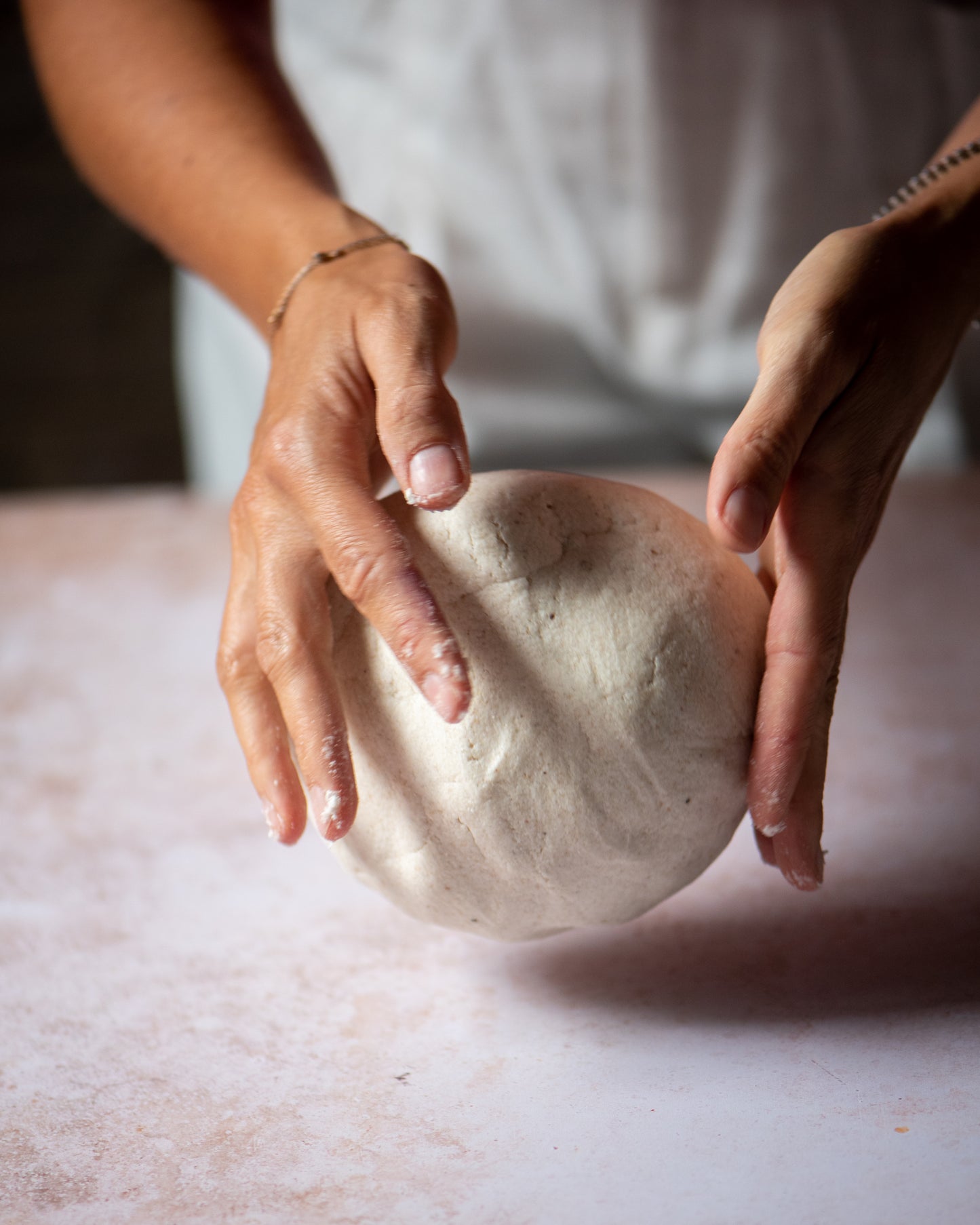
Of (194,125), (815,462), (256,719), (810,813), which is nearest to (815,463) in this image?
(815,462)

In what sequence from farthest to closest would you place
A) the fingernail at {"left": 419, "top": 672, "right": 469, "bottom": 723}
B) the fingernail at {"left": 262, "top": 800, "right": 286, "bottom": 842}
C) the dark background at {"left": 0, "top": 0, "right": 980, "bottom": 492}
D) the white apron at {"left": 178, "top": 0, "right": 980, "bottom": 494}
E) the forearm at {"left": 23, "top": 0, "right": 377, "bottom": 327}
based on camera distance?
the dark background at {"left": 0, "top": 0, "right": 980, "bottom": 492} < the white apron at {"left": 178, "top": 0, "right": 980, "bottom": 494} < the forearm at {"left": 23, "top": 0, "right": 377, "bottom": 327} < the fingernail at {"left": 262, "top": 800, "right": 286, "bottom": 842} < the fingernail at {"left": 419, "top": 672, "right": 469, "bottom": 723}

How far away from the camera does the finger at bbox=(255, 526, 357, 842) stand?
35.5 inches

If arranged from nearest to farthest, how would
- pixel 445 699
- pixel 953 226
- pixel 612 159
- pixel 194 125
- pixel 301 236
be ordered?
pixel 445 699 < pixel 953 226 < pixel 301 236 < pixel 194 125 < pixel 612 159

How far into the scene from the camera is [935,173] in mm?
1156

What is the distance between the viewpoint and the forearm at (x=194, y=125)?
137 cm

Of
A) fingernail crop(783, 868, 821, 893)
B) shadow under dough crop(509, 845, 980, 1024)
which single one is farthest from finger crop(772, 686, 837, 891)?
shadow under dough crop(509, 845, 980, 1024)

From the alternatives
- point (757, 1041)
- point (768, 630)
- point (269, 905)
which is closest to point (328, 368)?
point (768, 630)

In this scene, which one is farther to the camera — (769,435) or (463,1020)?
(463,1020)

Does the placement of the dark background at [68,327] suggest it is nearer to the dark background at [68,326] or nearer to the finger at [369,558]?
the dark background at [68,326]

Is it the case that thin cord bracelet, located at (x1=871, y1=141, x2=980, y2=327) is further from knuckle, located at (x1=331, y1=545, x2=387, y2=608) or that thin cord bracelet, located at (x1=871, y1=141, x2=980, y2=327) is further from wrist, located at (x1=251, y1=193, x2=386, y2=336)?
knuckle, located at (x1=331, y1=545, x2=387, y2=608)

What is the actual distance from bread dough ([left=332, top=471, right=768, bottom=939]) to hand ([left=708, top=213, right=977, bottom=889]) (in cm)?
4

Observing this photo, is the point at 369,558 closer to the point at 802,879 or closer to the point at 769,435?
the point at 769,435

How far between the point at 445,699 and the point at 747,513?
0.25m

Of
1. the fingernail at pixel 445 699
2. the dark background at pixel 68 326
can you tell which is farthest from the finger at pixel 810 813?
the dark background at pixel 68 326
